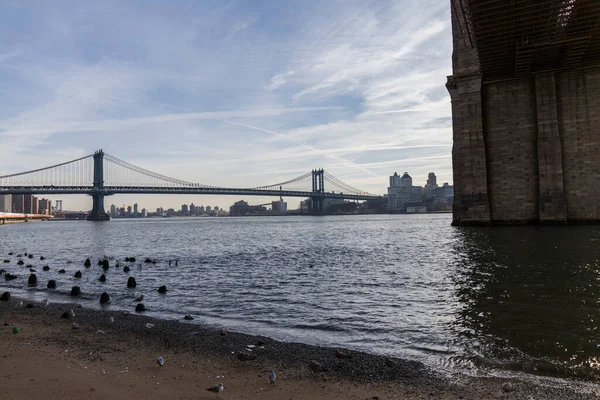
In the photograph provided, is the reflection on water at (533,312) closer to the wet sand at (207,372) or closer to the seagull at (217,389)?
the wet sand at (207,372)

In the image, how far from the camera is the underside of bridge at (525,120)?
43.4 m

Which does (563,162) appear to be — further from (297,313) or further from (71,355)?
(71,355)

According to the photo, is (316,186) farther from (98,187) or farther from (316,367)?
(316,367)

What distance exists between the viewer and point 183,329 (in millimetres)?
9859

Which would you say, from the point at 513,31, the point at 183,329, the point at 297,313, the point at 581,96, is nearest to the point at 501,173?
the point at 581,96

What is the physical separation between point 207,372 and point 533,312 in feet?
29.3

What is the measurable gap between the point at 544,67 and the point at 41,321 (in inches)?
2214

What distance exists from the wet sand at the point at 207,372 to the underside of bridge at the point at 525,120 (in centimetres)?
4195

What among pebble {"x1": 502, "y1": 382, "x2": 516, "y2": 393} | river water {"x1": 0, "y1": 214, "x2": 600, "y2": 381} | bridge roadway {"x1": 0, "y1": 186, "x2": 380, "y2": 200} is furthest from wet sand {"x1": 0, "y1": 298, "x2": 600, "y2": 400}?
bridge roadway {"x1": 0, "y1": 186, "x2": 380, "y2": 200}

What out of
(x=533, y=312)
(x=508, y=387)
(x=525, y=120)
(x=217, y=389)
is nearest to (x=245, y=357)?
(x=217, y=389)

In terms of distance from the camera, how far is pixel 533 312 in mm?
10969

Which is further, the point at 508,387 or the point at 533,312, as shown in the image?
the point at 533,312

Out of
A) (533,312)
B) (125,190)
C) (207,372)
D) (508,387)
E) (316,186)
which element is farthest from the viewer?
(316,186)

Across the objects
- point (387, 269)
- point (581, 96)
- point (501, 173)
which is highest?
point (581, 96)
